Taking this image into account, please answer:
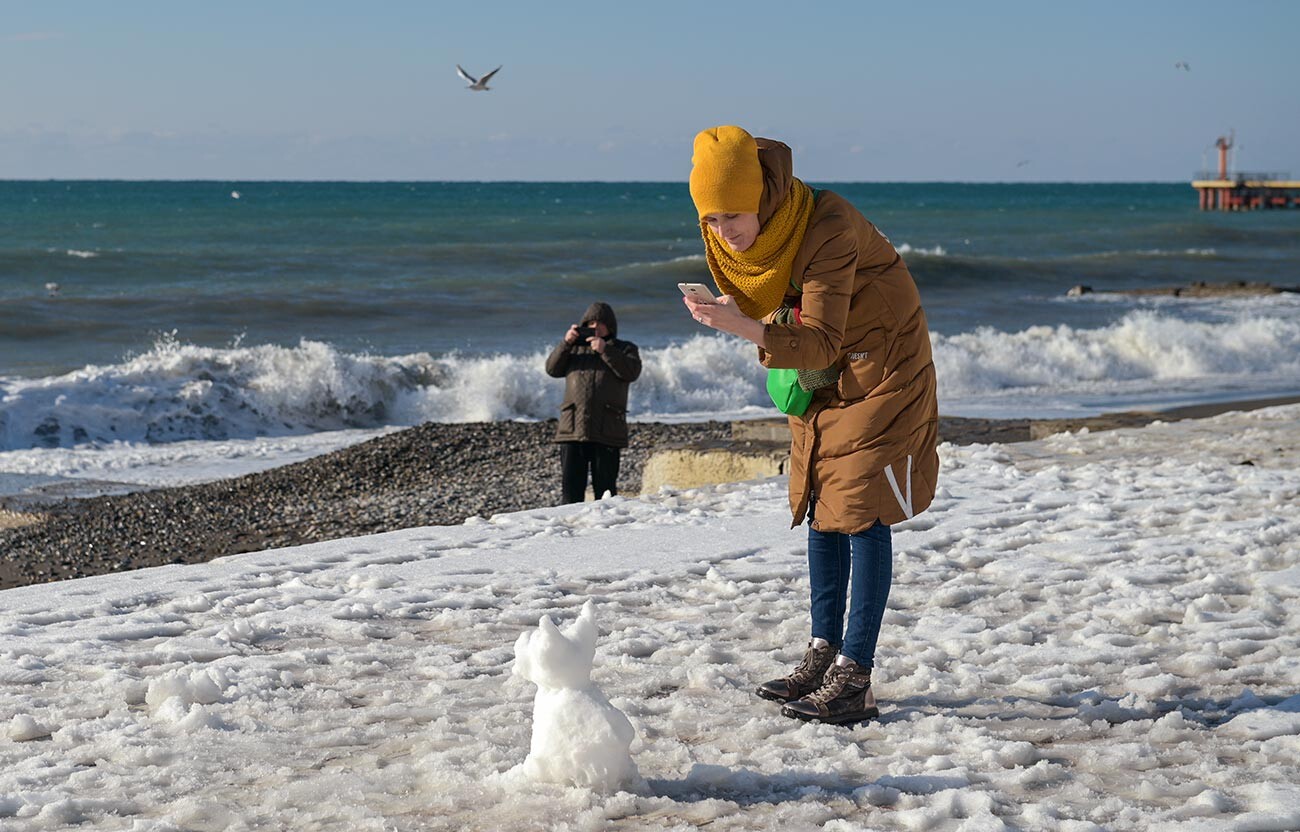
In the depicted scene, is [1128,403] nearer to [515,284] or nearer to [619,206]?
[515,284]

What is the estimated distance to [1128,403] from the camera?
755 inches

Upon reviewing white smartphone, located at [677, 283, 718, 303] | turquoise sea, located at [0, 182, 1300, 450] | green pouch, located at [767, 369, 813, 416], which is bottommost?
turquoise sea, located at [0, 182, 1300, 450]

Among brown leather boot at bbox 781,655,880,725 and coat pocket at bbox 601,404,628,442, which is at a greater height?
coat pocket at bbox 601,404,628,442

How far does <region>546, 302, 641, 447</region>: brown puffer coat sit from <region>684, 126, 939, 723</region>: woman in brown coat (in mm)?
4942

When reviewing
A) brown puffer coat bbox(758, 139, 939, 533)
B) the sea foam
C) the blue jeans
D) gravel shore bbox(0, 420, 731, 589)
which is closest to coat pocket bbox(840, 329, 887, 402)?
brown puffer coat bbox(758, 139, 939, 533)

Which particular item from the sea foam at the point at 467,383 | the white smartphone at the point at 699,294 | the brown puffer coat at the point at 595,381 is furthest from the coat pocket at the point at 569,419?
the sea foam at the point at 467,383

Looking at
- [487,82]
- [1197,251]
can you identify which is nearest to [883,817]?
[487,82]

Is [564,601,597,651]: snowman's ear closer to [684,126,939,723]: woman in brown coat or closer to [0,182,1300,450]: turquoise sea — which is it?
[684,126,939,723]: woman in brown coat

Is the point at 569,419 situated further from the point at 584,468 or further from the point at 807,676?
the point at 807,676

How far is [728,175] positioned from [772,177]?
5.9 inches

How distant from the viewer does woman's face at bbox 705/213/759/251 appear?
12.5ft

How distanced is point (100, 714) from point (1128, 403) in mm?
17100

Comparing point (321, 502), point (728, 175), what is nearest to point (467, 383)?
point (321, 502)

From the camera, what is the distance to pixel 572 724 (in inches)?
141
